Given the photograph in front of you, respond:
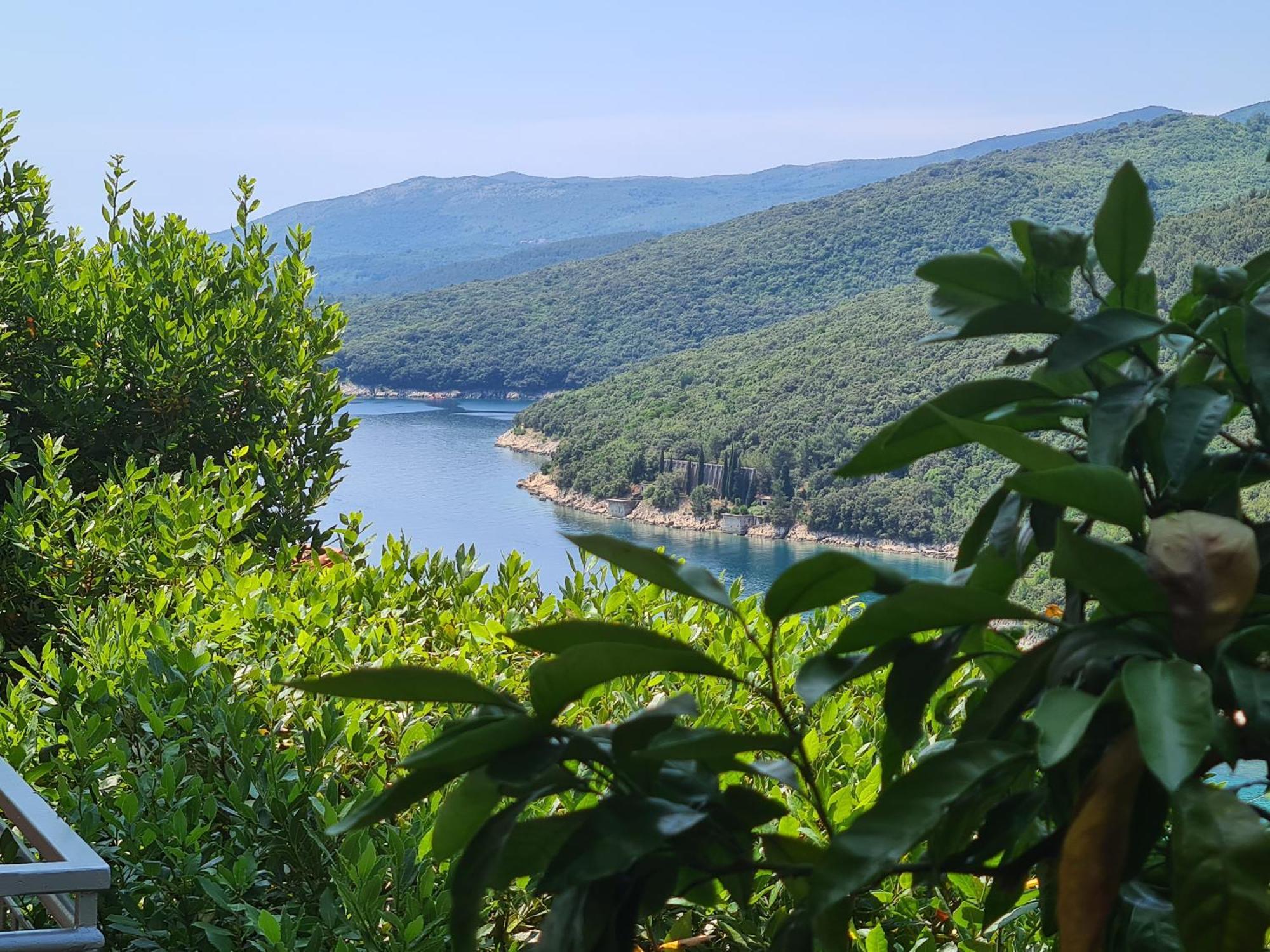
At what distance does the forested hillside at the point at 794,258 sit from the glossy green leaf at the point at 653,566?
11650mm

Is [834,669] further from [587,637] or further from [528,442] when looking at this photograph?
[528,442]

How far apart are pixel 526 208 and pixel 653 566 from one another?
2802cm

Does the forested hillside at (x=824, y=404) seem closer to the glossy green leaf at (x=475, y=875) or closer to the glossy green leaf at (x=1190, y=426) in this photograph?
the glossy green leaf at (x=1190, y=426)

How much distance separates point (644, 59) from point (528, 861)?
29.7 meters

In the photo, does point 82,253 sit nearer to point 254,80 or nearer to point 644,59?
point 254,80

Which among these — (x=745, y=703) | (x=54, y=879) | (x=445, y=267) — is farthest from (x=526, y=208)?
(x=54, y=879)

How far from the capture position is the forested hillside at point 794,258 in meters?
13.1

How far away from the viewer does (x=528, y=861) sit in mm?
460

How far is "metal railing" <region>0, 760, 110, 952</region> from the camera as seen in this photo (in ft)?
3.20

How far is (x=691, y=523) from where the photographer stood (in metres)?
8.00

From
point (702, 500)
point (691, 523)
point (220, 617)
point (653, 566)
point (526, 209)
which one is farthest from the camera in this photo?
point (526, 209)

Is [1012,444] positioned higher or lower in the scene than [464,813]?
higher

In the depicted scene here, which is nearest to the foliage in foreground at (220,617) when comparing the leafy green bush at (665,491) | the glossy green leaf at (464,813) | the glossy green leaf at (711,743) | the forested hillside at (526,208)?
the glossy green leaf at (464,813)

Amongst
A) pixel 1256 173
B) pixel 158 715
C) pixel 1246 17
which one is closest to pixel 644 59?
pixel 1246 17
